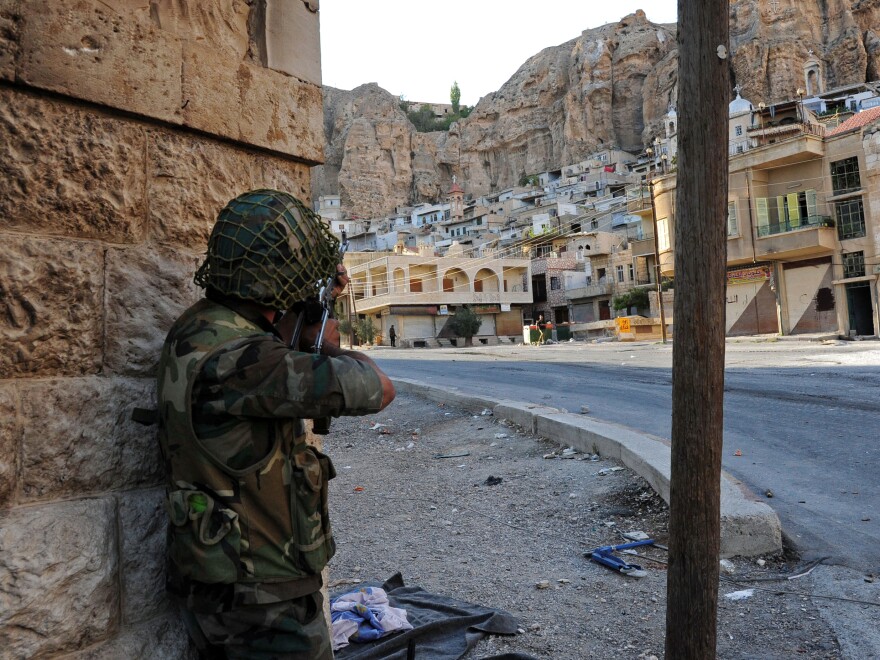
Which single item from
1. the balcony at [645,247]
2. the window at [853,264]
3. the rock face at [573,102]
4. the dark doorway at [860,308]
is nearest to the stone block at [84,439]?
the window at [853,264]

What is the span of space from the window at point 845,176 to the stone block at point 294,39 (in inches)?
1184

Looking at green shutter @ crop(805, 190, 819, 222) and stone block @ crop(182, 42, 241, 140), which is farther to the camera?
green shutter @ crop(805, 190, 819, 222)

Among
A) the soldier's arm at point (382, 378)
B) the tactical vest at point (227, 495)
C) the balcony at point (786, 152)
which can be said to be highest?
the balcony at point (786, 152)

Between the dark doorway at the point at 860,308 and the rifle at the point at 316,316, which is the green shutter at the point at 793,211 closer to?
the dark doorway at the point at 860,308

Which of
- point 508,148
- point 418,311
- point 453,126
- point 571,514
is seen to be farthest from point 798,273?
point 453,126

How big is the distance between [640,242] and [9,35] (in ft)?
131

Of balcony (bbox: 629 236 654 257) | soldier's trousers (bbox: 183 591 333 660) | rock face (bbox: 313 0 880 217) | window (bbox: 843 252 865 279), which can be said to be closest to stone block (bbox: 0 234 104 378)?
soldier's trousers (bbox: 183 591 333 660)

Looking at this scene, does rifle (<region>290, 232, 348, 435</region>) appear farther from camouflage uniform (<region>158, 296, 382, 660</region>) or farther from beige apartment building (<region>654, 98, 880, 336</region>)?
beige apartment building (<region>654, 98, 880, 336</region>)

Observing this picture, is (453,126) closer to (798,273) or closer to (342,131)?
(342,131)

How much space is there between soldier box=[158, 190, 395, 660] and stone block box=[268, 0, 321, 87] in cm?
106

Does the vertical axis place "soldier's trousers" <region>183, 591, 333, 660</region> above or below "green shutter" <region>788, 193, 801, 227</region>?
below

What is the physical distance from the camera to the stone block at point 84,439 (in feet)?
5.80

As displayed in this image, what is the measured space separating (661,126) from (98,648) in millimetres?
81897

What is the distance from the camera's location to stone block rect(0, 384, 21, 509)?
67.1 inches
